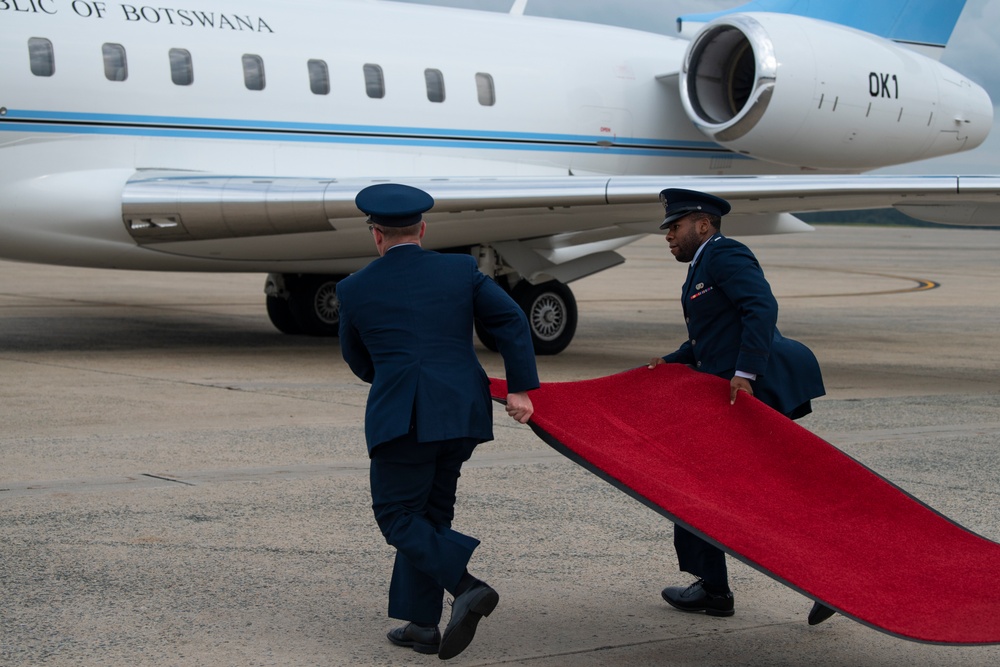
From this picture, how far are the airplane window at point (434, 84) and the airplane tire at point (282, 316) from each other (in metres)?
3.08

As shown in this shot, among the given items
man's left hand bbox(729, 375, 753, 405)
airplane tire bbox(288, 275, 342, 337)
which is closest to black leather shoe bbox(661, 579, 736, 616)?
man's left hand bbox(729, 375, 753, 405)

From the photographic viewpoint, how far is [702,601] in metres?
5.39

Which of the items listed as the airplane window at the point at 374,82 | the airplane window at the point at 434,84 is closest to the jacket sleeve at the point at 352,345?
the airplane window at the point at 374,82

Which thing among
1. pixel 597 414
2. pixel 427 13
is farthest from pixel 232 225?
pixel 597 414

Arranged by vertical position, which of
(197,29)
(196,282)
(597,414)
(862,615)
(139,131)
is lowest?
(196,282)

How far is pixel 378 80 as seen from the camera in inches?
552

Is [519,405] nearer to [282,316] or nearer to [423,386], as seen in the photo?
[423,386]

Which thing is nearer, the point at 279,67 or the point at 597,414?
the point at 597,414

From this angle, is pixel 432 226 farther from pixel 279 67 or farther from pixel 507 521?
pixel 507 521

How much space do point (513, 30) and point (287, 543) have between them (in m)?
10.2

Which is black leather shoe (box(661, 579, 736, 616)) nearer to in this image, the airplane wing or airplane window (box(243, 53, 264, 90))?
the airplane wing

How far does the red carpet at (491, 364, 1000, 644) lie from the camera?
14.5 ft

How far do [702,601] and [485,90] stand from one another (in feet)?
33.0

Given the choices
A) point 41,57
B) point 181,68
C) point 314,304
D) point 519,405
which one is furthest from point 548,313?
point 519,405
